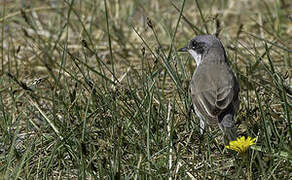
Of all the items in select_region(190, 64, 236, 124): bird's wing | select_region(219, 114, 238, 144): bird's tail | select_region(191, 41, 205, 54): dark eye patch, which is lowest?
select_region(219, 114, 238, 144): bird's tail

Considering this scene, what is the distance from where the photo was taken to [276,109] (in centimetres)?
524

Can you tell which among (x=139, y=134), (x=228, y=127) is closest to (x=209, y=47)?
(x=228, y=127)

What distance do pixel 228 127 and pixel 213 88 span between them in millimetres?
585

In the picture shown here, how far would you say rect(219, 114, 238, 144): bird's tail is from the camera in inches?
167

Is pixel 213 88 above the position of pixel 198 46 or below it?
below

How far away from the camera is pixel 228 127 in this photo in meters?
4.36

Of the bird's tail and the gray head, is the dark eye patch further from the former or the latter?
the bird's tail

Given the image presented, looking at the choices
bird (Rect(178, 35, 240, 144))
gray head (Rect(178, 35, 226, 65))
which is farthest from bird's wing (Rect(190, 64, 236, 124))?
gray head (Rect(178, 35, 226, 65))

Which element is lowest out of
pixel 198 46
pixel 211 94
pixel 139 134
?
pixel 139 134

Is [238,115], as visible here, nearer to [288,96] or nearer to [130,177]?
[288,96]

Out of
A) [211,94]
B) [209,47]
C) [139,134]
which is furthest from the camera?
[209,47]

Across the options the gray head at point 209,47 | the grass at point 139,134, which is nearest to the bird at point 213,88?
the gray head at point 209,47

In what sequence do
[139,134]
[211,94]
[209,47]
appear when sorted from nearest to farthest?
[139,134] → [211,94] → [209,47]

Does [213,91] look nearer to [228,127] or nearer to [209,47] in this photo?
[228,127]
